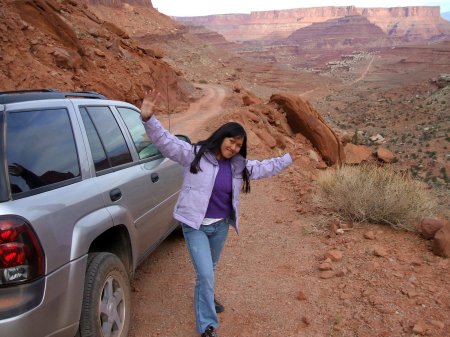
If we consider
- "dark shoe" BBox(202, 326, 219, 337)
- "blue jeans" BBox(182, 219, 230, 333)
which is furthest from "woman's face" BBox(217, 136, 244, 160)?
"dark shoe" BBox(202, 326, 219, 337)

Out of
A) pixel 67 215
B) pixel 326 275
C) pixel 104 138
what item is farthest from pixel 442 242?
pixel 67 215

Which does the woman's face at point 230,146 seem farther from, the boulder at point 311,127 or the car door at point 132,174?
the boulder at point 311,127

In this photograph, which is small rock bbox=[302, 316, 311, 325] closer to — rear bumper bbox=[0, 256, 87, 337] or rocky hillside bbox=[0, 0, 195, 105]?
rear bumper bbox=[0, 256, 87, 337]

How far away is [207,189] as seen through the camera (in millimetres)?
3008

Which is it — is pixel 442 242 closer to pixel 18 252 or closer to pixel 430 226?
pixel 430 226

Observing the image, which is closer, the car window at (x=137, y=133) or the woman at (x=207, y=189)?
the woman at (x=207, y=189)

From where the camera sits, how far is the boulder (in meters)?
14.3

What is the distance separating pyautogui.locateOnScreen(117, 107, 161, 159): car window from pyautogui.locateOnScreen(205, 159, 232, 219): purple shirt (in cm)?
97

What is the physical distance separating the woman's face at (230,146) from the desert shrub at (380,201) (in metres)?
3.39

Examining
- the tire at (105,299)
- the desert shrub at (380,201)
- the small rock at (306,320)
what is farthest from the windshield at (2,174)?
the desert shrub at (380,201)

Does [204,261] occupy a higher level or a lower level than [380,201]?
higher

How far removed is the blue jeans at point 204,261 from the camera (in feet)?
10.0

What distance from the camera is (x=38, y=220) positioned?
218 centimetres

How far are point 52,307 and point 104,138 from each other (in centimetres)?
134
